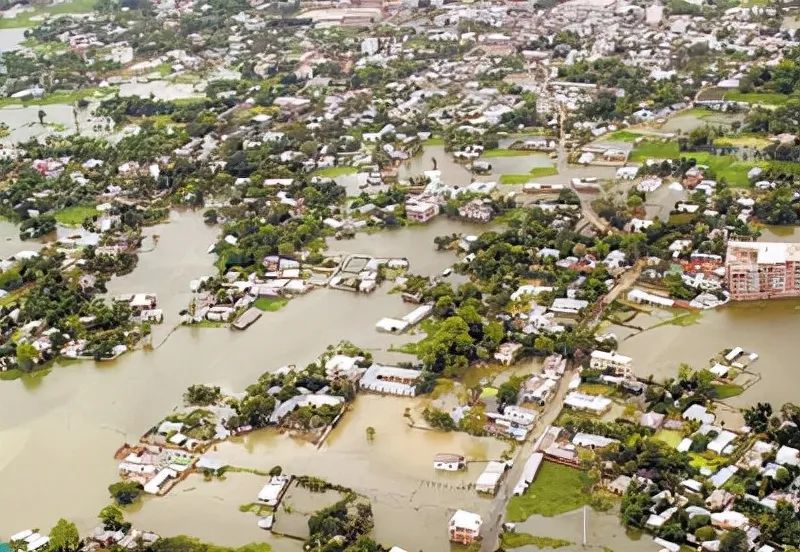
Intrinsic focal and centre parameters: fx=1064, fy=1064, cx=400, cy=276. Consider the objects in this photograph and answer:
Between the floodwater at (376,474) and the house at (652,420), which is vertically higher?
the house at (652,420)

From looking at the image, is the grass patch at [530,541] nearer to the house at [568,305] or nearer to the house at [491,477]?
the house at [491,477]

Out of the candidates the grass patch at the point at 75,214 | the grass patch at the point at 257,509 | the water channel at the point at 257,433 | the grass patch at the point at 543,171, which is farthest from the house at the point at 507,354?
the grass patch at the point at 75,214

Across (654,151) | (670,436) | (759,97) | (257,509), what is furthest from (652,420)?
(759,97)

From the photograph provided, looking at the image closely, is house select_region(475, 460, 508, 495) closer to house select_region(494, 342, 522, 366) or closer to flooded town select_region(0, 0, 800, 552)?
flooded town select_region(0, 0, 800, 552)

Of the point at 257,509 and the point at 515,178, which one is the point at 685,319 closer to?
the point at 515,178

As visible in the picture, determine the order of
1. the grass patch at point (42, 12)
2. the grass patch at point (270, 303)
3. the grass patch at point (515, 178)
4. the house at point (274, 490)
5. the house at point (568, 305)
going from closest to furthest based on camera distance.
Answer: the house at point (274, 490), the house at point (568, 305), the grass patch at point (270, 303), the grass patch at point (515, 178), the grass patch at point (42, 12)

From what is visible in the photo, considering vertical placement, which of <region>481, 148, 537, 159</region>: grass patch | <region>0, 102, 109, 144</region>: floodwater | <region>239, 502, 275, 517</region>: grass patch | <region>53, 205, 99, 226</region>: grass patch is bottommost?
<region>0, 102, 109, 144</region>: floodwater


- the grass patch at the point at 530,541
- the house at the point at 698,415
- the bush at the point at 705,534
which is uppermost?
the bush at the point at 705,534

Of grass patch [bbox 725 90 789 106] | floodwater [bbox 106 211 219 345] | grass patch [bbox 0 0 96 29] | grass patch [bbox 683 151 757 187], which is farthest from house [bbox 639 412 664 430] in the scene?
grass patch [bbox 0 0 96 29]
